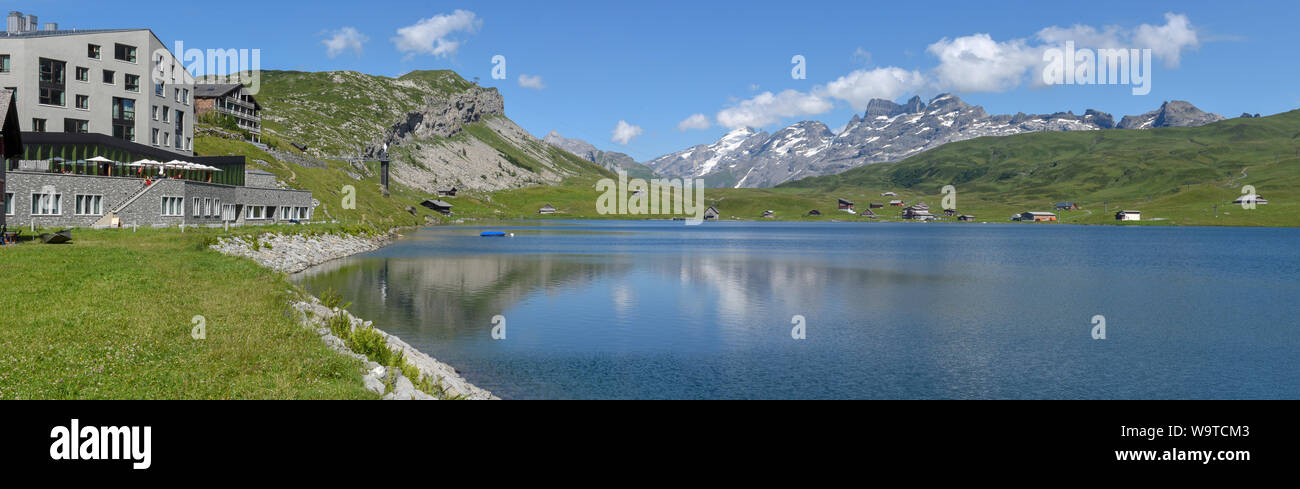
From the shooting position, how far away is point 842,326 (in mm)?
46812

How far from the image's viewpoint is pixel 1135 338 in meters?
43.5

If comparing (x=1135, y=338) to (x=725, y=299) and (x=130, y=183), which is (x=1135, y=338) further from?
(x=130, y=183)

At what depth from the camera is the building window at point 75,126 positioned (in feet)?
313

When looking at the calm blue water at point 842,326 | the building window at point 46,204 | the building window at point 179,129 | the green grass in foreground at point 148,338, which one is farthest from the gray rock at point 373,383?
the building window at point 179,129

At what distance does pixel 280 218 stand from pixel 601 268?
54.0 meters

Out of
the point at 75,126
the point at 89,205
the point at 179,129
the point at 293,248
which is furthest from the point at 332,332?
the point at 179,129

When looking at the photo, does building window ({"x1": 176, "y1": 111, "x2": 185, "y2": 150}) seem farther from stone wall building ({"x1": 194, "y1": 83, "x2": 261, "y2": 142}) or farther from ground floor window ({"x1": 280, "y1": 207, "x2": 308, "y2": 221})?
stone wall building ({"x1": 194, "y1": 83, "x2": 261, "y2": 142})

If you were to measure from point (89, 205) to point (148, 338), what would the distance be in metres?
62.1

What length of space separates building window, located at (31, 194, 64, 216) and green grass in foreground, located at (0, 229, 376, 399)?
32191 millimetres

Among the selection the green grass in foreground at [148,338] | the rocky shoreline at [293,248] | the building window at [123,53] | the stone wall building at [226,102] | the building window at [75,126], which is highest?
the stone wall building at [226,102]

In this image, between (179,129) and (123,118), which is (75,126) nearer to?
(123,118)

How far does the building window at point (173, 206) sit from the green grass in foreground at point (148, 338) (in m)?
41.8

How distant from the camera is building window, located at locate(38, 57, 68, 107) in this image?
9344 cm

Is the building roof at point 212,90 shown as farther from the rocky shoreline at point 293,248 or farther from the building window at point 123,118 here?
the rocky shoreline at point 293,248
